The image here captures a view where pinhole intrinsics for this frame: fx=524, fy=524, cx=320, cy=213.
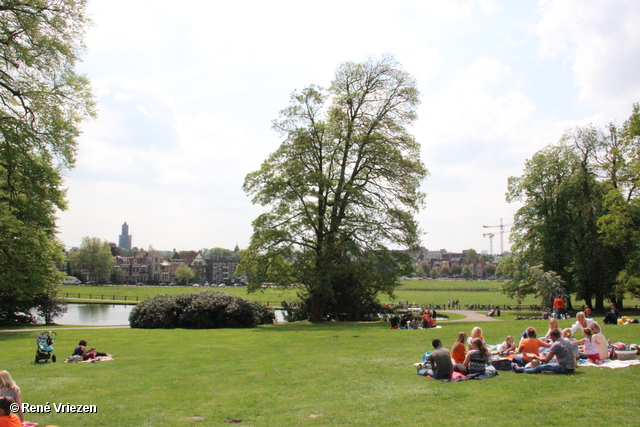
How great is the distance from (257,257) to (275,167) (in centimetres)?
640

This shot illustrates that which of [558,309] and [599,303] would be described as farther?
[599,303]

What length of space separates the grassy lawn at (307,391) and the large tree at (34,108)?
37.0 ft

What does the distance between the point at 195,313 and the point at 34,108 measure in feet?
50.8

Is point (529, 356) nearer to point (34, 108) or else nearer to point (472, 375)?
point (472, 375)

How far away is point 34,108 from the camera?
81.8ft

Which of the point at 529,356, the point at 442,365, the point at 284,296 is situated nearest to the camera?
the point at 442,365

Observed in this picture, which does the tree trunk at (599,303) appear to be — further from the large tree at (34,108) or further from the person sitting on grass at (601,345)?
the large tree at (34,108)

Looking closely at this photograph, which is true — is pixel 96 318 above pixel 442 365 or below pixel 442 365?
below

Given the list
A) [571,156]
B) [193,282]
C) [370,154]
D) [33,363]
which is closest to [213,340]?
[33,363]

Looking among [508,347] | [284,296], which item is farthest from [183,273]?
[508,347]

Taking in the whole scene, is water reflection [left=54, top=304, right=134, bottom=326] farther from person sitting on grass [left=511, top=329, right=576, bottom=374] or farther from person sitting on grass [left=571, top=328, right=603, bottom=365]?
person sitting on grass [left=571, top=328, right=603, bottom=365]

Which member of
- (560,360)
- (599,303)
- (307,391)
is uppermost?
(560,360)

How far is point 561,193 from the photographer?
154 feet

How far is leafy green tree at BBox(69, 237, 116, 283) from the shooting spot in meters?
122
